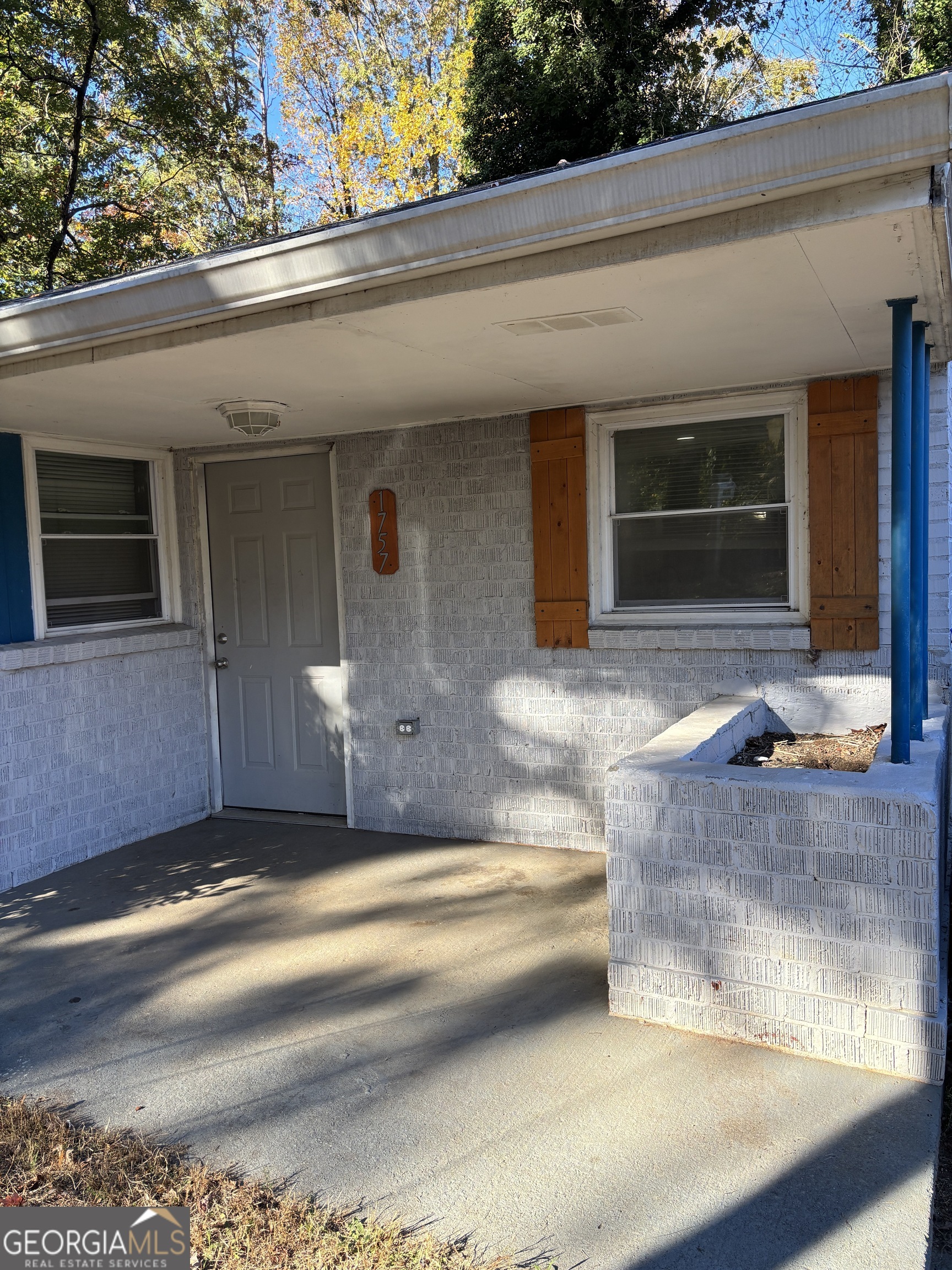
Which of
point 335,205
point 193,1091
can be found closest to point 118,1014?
point 193,1091

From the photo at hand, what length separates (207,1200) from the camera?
85.5 inches

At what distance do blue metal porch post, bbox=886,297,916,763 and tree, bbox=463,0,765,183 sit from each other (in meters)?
9.52

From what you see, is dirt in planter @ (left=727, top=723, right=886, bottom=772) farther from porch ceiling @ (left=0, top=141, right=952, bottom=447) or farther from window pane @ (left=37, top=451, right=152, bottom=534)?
window pane @ (left=37, top=451, right=152, bottom=534)

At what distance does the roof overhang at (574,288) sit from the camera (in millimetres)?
2102

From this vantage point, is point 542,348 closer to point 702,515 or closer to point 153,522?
point 702,515

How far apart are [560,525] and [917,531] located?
172 centimetres

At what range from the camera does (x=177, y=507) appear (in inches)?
226

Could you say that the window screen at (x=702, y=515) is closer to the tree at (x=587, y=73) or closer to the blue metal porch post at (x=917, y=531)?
the blue metal porch post at (x=917, y=531)

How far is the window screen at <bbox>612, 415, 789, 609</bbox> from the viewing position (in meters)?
4.40

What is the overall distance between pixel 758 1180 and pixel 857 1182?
0.78 feet

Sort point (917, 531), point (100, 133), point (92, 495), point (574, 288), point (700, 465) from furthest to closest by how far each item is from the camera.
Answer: point (100, 133)
point (92, 495)
point (700, 465)
point (917, 531)
point (574, 288)

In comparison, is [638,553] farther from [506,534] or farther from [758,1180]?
[758,1180]

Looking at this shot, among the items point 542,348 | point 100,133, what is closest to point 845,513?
point 542,348

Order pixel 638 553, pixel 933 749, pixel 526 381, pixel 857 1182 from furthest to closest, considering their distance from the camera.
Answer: pixel 638 553, pixel 526 381, pixel 933 749, pixel 857 1182
